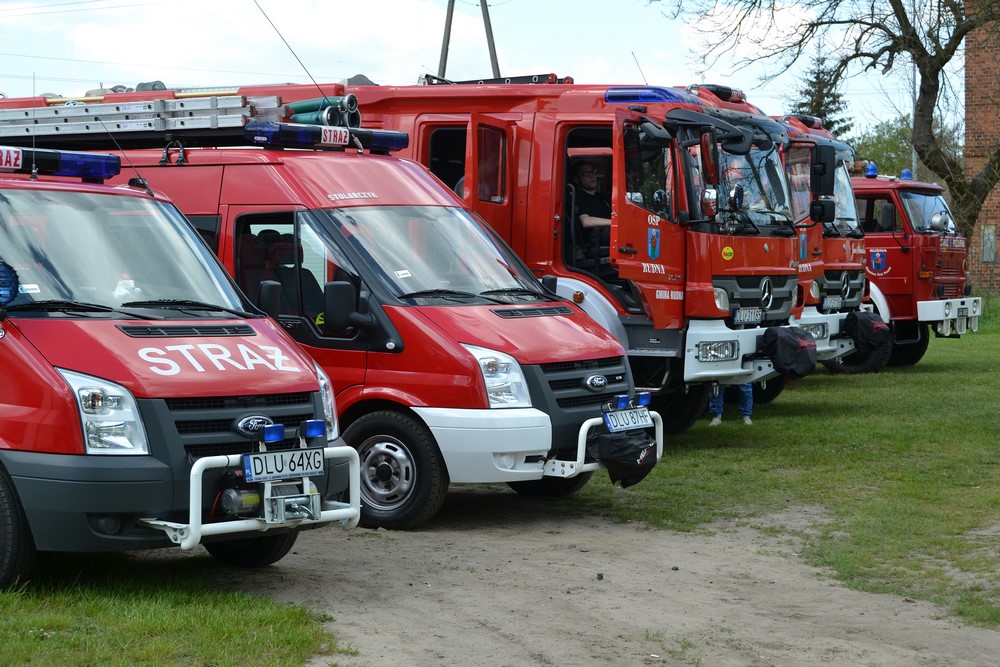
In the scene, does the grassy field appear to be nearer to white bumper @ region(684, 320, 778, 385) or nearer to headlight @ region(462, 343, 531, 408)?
white bumper @ region(684, 320, 778, 385)

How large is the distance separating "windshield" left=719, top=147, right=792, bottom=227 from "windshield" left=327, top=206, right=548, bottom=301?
10.1ft

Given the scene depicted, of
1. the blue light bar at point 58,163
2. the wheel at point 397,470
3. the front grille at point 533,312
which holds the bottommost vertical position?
the wheel at point 397,470

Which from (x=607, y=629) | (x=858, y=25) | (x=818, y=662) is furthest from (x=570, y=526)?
(x=858, y=25)

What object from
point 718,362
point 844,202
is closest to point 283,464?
point 718,362

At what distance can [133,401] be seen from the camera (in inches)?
251

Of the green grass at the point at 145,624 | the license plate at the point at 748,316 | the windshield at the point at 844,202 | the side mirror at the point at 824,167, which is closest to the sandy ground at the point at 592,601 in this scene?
the green grass at the point at 145,624

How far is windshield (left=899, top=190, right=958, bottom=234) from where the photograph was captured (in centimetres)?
2003

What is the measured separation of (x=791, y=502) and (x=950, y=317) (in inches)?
428

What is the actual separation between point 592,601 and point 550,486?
10.5ft

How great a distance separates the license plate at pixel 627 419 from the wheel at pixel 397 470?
112 centimetres

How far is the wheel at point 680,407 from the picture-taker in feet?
43.9

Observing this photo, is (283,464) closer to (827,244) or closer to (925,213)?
(827,244)

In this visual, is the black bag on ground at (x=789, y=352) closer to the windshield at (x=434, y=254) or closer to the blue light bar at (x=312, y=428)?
the windshield at (x=434, y=254)

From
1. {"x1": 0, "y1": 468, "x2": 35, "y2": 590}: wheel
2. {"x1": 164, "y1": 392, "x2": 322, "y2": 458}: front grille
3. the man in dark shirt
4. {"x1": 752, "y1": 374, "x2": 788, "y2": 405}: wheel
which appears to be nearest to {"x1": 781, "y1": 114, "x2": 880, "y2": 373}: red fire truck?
{"x1": 752, "y1": 374, "x2": 788, "y2": 405}: wheel
